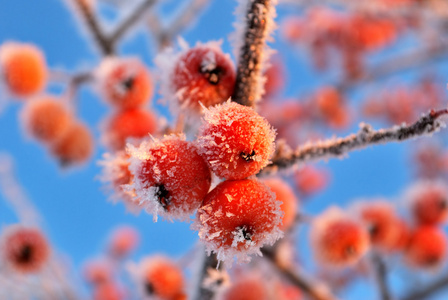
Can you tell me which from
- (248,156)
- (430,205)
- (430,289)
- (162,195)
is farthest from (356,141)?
(430,289)

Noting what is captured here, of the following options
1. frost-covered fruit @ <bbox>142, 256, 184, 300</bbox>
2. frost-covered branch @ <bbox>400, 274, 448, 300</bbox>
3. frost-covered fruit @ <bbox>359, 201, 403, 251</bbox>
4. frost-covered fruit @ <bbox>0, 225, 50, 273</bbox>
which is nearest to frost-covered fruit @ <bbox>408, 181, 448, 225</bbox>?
frost-covered fruit @ <bbox>359, 201, 403, 251</bbox>

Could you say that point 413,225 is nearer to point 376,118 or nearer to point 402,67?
point 402,67

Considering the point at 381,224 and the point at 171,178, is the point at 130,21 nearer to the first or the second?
the point at 171,178

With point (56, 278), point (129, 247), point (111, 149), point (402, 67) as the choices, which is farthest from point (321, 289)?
point (129, 247)

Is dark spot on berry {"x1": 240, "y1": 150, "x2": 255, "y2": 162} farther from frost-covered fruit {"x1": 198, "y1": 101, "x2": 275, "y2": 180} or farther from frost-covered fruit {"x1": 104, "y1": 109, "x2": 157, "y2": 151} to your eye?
frost-covered fruit {"x1": 104, "y1": 109, "x2": 157, "y2": 151}

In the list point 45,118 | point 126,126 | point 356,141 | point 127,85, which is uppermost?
point 45,118

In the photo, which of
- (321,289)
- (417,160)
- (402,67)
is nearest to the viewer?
(321,289)
